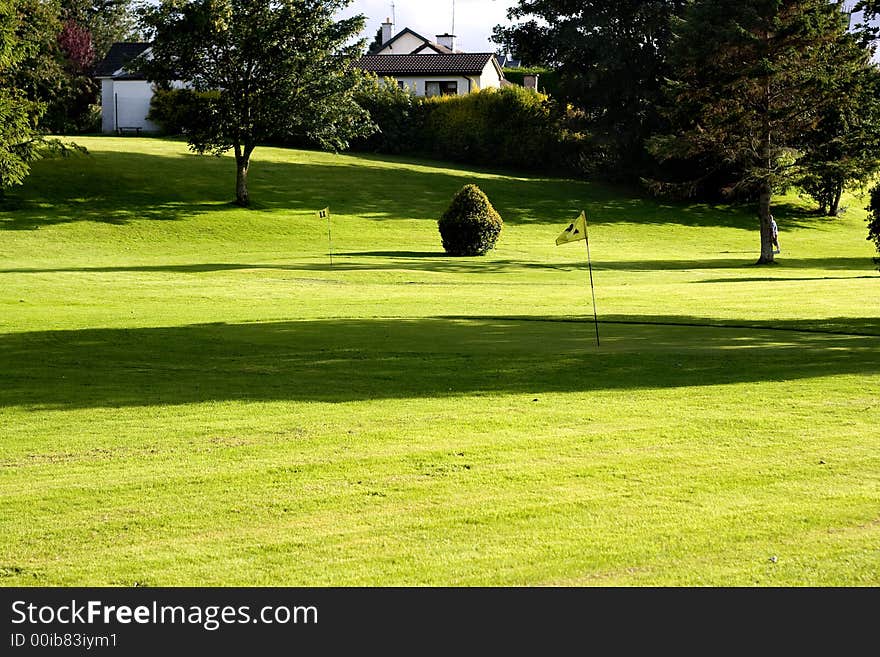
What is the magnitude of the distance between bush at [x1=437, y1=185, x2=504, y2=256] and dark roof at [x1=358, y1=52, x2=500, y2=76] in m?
49.7

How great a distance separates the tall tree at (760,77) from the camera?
136 feet

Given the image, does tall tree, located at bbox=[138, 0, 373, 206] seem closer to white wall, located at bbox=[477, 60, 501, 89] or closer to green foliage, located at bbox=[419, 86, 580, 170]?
green foliage, located at bbox=[419, 86, 580, 170]

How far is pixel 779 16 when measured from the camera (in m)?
42.2

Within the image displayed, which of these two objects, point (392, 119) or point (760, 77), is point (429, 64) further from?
point (760, 77)

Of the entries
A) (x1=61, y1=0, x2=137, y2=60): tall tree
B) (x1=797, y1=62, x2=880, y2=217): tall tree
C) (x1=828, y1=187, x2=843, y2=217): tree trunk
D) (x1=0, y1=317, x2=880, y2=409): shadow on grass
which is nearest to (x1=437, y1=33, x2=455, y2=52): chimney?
(x1=61, y1=0, x2=137, y2=60): tall tree

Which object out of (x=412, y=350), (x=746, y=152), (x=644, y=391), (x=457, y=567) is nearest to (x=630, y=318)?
(x=412, y=350)

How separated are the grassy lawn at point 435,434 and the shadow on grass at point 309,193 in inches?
931

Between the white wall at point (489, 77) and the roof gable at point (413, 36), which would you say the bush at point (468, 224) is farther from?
the roof gable at point (413, 36)

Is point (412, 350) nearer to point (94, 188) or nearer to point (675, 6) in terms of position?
point (94, 188)

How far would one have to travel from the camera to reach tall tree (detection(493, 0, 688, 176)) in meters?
62.4

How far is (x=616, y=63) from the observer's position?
203 ft

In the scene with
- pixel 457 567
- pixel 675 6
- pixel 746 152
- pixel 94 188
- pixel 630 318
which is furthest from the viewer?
pixel 675 6

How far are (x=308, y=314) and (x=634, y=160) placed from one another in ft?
158

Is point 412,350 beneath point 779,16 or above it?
beneath
